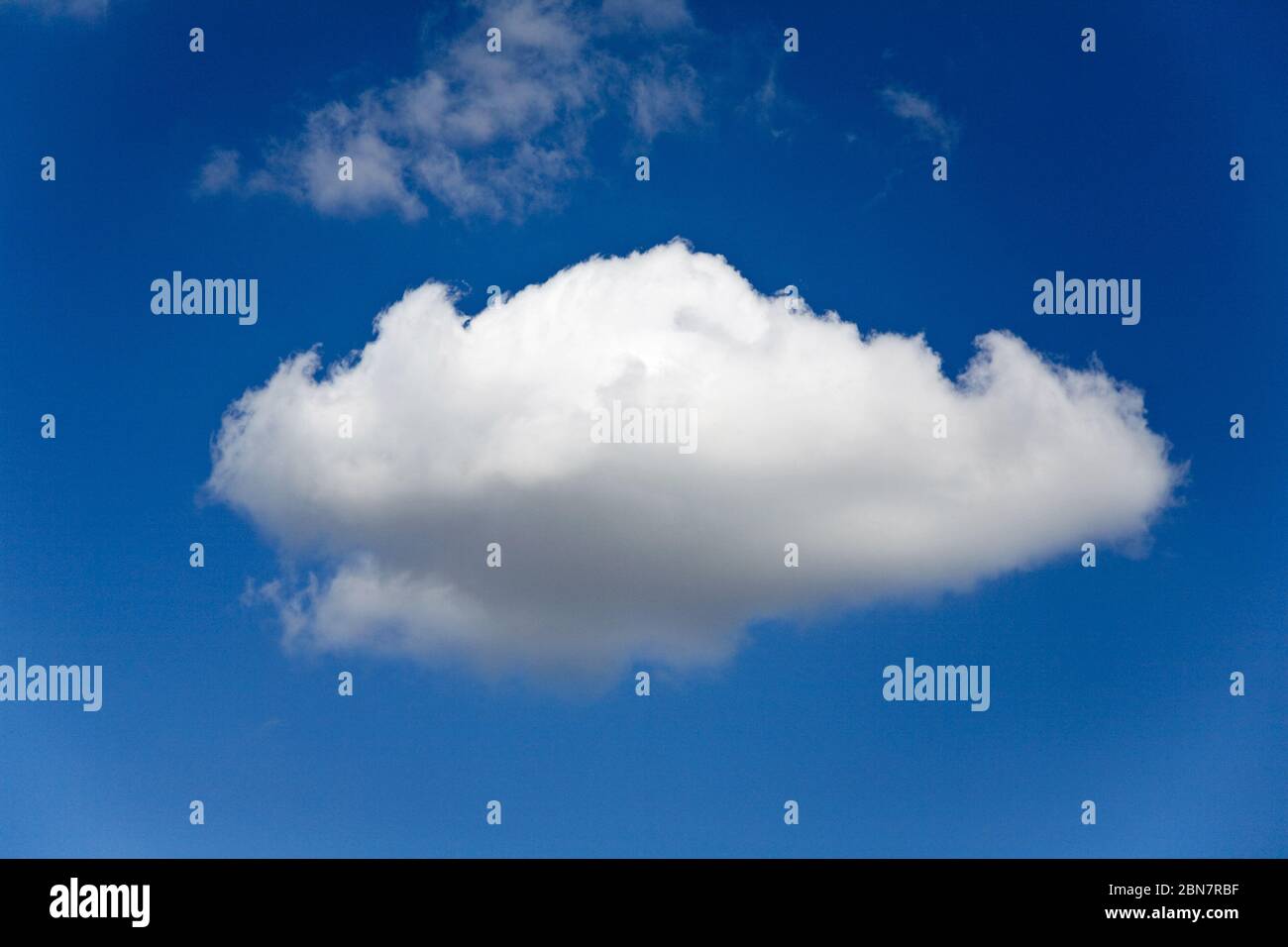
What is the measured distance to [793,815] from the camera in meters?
41.2

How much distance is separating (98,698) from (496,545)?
57.1 ft

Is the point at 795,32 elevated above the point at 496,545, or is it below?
above
